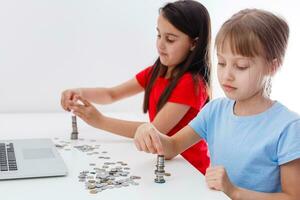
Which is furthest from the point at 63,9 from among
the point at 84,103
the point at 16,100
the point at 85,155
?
the point at 85,155

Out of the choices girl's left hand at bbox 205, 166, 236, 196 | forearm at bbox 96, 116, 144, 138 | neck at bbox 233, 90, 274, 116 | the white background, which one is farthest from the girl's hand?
the white background

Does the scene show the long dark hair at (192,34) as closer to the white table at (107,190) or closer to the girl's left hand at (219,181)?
the white table at (107,190)

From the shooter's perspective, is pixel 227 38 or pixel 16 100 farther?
pixel 16 100

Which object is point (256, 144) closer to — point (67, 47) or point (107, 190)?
point (107, 190)

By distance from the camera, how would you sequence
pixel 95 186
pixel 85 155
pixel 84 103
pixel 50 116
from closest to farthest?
pixel 95 186 → pixel 85 155 → pixel 84 103 → pixel 50 116

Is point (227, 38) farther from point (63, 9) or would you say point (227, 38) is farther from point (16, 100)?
point (16, 100)

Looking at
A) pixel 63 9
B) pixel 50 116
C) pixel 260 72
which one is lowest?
pixel 50 116

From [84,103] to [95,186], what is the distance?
1.88 feet

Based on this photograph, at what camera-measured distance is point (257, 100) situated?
1.15 m

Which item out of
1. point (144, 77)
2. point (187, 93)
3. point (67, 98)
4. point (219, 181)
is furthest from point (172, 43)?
point (219, 181)

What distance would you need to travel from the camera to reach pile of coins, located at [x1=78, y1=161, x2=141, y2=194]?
0.99 m

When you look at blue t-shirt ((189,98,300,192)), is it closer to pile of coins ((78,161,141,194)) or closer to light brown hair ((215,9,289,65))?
light brown hair ((215,9,289,65))

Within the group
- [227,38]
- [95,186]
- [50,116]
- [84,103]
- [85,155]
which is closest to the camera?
[95,186]

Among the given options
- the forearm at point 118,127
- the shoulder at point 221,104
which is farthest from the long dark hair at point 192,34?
the shoulder at point 221,104
